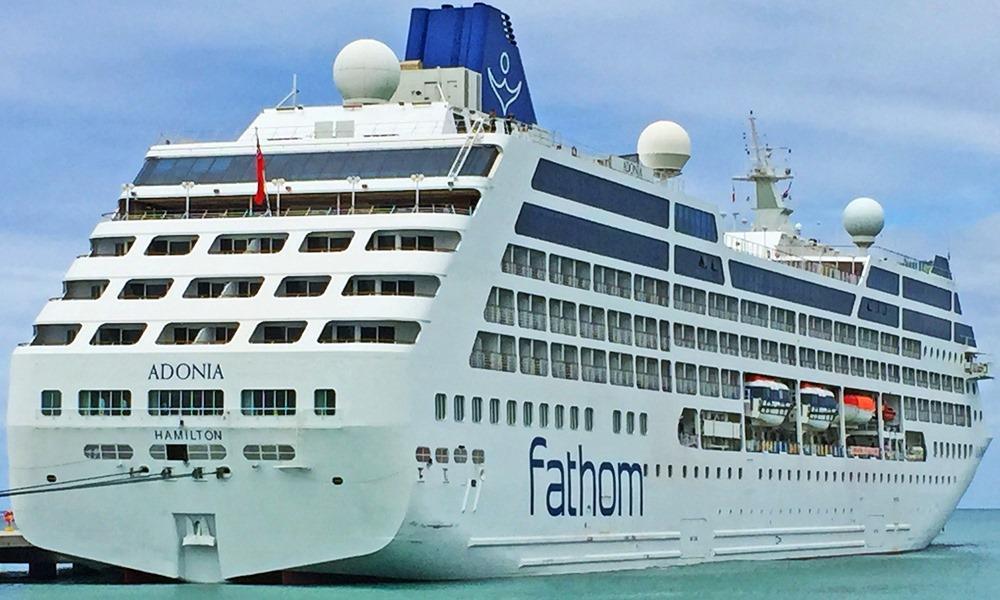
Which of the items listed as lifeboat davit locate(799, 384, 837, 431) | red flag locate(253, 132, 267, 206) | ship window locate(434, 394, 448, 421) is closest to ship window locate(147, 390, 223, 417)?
ship window locate(434, 394, 448, 421)

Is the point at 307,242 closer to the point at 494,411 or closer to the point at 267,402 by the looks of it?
the point at 267,402

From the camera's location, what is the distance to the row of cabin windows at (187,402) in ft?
120

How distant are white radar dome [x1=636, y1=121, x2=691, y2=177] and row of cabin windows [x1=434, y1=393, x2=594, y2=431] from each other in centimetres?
1113

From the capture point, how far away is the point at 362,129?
43.2 m

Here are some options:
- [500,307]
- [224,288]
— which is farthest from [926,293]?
[224,288]

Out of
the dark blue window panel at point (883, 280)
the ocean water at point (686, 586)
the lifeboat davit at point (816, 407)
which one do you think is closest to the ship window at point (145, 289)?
the ocean water at point (686, 586)

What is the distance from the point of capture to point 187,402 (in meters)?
37.4

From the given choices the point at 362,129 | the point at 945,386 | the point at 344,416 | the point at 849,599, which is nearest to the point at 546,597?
the point at 344,416

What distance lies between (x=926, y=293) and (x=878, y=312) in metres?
4.65

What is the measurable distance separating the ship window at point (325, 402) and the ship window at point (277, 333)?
1.65 meters

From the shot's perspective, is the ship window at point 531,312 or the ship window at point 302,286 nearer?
the ship window at point 302,286

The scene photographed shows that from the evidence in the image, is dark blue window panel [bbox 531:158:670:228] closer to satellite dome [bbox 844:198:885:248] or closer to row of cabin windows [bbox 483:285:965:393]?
row of cabin windows [bbox 483:285:965:393]

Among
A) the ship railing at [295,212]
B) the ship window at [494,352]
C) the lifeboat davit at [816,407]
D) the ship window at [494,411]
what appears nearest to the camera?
the ship window at [494,352]

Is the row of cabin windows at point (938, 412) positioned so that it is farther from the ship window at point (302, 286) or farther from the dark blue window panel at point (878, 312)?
the ship window at point (302, 286)
